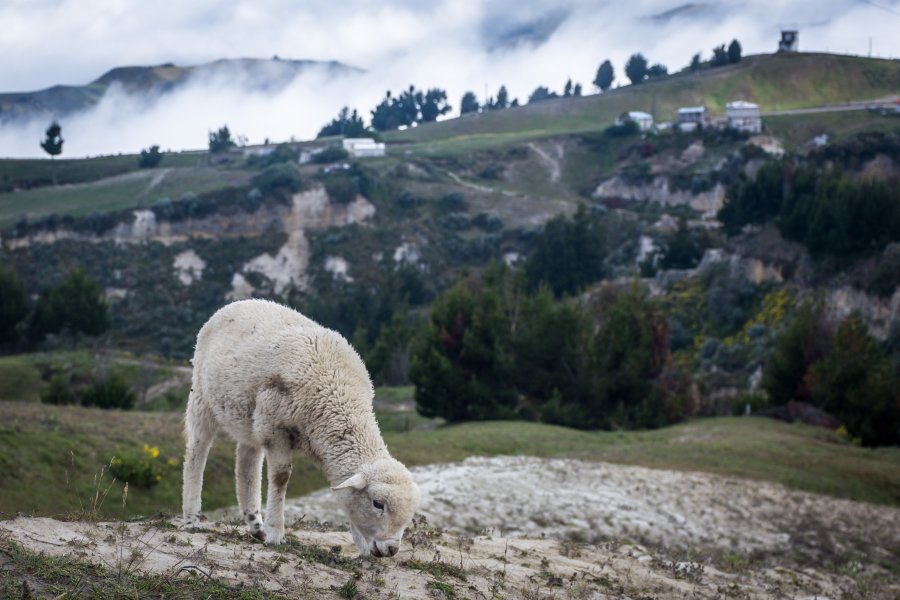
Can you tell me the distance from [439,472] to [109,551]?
49.1 ft

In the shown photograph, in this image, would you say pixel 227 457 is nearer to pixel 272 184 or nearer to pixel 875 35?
pixel 272 184

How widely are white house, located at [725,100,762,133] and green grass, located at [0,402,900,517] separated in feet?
324

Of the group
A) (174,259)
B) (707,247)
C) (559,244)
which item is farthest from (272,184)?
(707,247)

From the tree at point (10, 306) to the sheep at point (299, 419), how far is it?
57900 mm

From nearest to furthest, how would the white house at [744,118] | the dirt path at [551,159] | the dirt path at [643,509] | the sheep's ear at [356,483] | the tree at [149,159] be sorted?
the sheep's ear at [356,483] < the dirt path at [643,509] < the white house at [744,118] < the tree at [149,159] < the dirt path at [551,159]

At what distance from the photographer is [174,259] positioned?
334ft

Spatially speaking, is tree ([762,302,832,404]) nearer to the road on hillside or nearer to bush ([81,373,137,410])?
bush ([81,373,137,410])

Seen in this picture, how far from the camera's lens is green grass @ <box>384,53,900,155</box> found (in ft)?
491

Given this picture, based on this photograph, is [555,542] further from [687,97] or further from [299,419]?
[687,97]

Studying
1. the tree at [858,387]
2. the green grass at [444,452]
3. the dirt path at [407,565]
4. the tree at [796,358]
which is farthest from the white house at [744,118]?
the dirt path at [407,565]

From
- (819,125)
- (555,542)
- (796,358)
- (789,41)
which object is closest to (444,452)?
(555,542)

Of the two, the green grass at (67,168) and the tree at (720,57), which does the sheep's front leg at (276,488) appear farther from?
the tree at (720,57)

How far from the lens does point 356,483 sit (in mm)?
9344

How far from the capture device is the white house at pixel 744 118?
13138 centimetres
